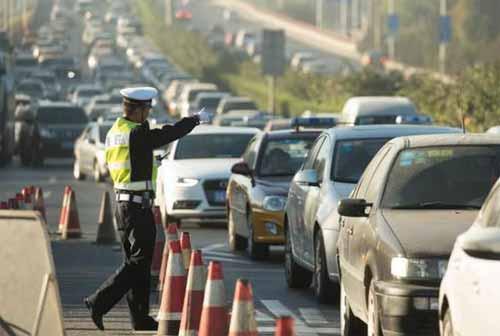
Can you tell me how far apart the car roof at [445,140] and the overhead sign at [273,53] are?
177 ft

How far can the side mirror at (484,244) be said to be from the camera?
9.11 metres

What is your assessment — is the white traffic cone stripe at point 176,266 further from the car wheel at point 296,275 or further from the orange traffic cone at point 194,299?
the car wheel at point 296,275

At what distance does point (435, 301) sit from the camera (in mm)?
11891

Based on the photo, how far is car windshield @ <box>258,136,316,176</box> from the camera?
74.6ft

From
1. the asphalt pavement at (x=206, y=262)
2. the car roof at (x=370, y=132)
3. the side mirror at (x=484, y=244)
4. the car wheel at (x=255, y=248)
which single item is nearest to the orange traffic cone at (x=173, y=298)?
the asphalt pavement at (x=206, y=262)

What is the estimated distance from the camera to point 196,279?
42.8ft

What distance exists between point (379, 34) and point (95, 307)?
121m

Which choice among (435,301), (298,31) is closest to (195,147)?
(435,301)

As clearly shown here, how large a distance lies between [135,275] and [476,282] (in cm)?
512

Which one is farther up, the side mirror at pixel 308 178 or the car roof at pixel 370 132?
the car roof at pixel 370 132

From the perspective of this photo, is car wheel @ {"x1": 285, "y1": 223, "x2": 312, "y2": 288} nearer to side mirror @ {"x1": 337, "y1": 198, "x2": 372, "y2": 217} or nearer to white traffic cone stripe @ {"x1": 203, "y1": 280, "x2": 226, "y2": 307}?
side mirror @ {"x1": 337, "y1": 198, "x2": 372, "y2": 217}

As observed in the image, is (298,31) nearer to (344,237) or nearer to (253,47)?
(253,47)

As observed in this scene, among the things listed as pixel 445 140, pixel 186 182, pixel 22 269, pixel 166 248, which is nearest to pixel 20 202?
pixel 186 182

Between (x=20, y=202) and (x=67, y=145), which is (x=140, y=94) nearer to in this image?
(x=20, y=202)
